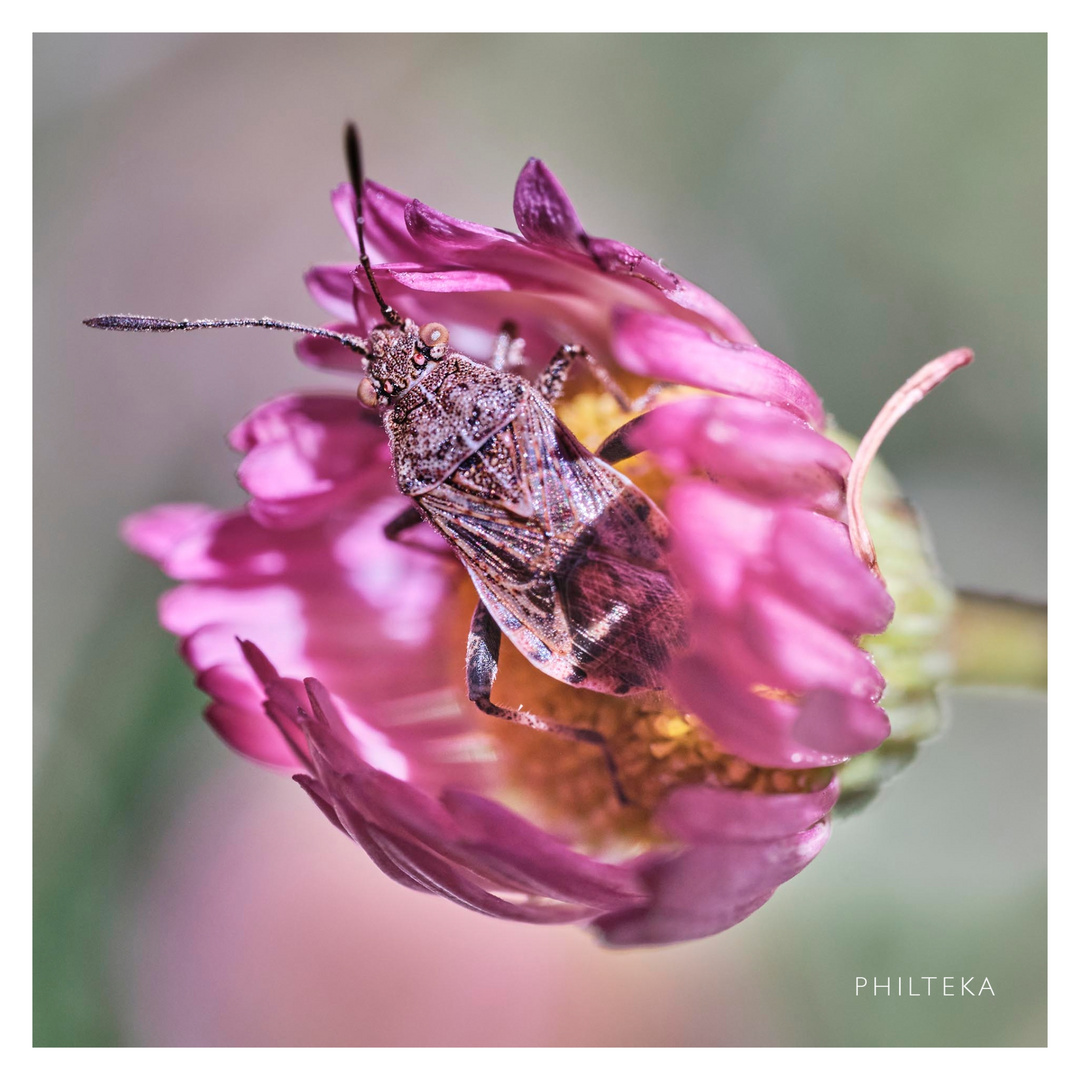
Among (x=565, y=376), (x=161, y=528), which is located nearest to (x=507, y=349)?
(x=565, y=376)

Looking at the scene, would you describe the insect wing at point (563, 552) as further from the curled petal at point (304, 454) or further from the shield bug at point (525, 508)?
Result: the curled petal at point (304, 454)

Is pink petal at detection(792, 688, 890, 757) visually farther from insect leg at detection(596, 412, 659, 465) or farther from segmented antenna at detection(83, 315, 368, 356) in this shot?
segmented antenna at detection(83, 315, 368, 356)

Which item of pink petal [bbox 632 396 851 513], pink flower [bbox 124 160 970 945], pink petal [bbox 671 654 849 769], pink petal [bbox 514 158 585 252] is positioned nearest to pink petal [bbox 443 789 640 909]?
pink flower [bbox 124 160 970 945]

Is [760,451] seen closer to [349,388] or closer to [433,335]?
[433,335]

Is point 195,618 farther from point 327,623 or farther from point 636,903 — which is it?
point 636,903

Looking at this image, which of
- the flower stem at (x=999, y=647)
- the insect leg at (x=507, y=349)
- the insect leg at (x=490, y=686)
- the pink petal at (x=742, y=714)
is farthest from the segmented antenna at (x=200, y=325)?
the flower stem at (x=999, y=647)

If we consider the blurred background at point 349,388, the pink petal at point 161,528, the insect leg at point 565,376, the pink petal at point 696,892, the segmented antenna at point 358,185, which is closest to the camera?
the pink petal at point 696,892

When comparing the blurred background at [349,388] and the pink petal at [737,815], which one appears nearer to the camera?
the pink petal at [737,815]
